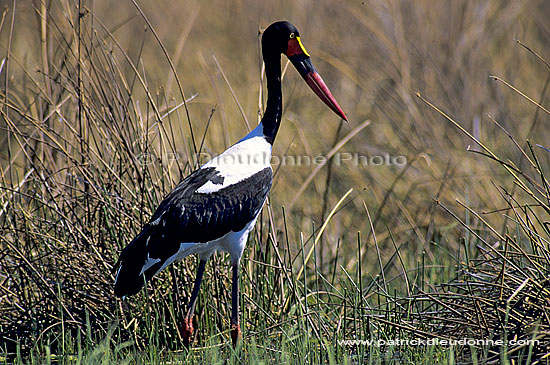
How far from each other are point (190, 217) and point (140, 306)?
564 millimetres

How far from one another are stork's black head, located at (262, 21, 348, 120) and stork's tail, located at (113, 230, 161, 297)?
1.46 metres

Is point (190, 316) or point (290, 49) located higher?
point (290, 49)

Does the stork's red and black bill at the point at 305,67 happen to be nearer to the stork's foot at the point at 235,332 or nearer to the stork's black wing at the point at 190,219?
the stork's black wing at the point at 190,219

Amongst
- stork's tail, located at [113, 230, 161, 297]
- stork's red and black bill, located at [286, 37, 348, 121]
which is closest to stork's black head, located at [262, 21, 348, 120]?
stork's red and black bill, located at [286, 37, 348, 121]

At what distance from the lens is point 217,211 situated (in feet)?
14.7

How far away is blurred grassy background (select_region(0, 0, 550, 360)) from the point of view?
500 centimetres

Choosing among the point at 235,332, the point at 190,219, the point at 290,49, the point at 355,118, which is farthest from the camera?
the point at 355,118

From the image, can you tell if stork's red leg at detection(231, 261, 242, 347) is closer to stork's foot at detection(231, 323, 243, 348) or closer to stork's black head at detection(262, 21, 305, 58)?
stork's foot at detection(231, 323, 243, 348)

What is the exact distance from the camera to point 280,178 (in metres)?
8.18

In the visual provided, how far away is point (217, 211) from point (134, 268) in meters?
0.60

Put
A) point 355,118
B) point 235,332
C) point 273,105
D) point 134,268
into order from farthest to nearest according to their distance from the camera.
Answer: point 355,118
point 273,105
point 235,332
point 134,268

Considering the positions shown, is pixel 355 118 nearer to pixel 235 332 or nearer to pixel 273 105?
pixel 273 105

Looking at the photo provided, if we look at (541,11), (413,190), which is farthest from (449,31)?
(413,190)

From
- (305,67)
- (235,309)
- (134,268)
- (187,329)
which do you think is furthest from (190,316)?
(305,67)
